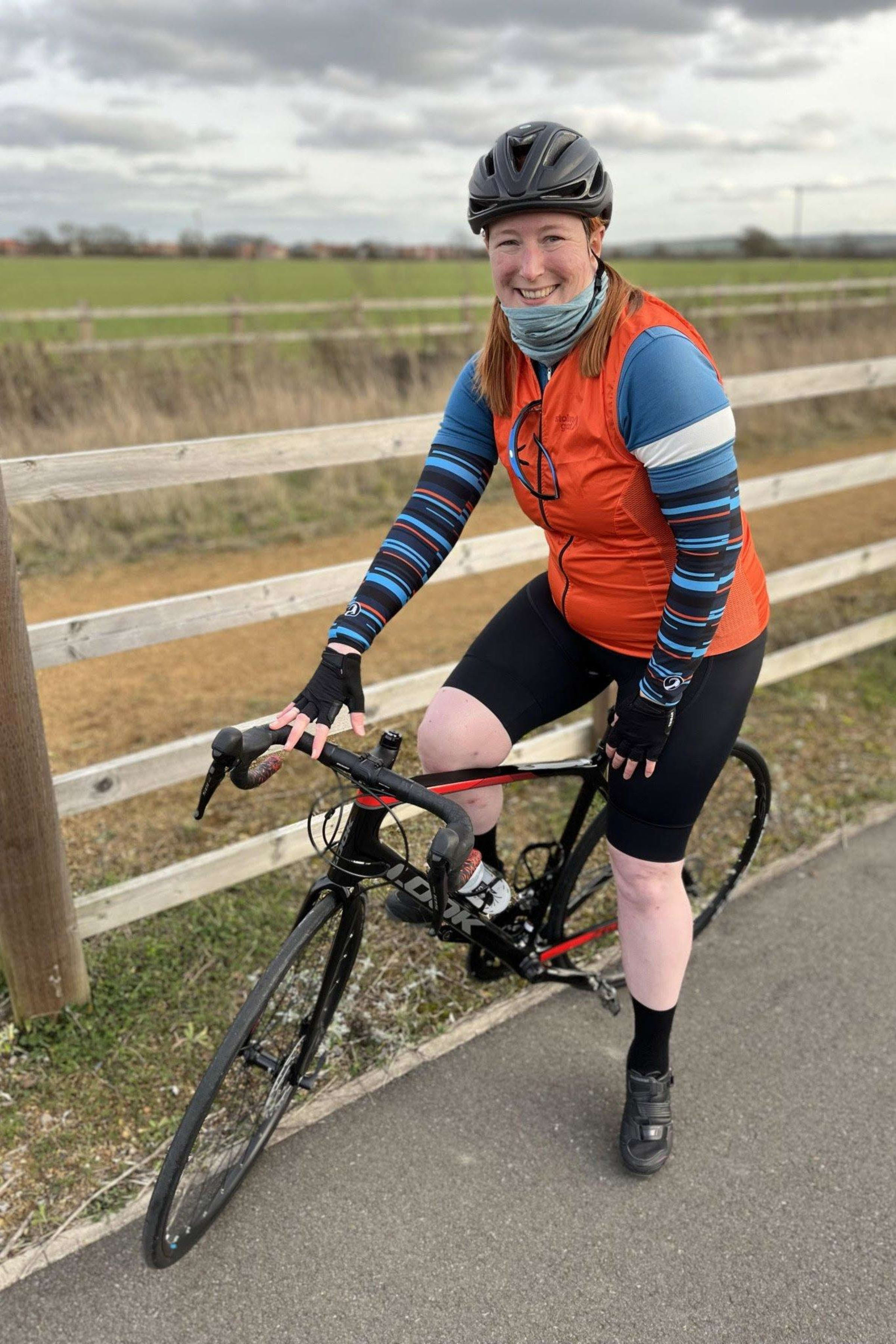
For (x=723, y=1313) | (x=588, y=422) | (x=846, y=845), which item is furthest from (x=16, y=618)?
(x=846, y=845)

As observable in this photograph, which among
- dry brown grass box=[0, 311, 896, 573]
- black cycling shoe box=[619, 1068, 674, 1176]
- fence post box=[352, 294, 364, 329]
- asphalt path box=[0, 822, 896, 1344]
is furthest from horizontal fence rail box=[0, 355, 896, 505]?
fence post box=[352, 294, 364, 329]

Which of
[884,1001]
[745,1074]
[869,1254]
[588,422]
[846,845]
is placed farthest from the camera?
[846,845]

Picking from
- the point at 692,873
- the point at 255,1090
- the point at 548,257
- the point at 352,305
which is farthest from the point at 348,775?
the point at 352,305

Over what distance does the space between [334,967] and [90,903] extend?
3.05ft

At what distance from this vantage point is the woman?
80.7 inches

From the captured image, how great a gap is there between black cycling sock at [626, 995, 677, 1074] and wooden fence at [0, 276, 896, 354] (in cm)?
957

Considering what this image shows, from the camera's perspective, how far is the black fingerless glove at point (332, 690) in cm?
219

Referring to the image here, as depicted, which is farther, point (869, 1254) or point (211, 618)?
point (211, 618)

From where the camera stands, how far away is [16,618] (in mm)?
2496

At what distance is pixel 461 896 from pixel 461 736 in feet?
1.30

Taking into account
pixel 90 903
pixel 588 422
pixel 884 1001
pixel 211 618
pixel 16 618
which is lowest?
pixel 884 1001

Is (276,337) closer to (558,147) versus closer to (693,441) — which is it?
(558,147)

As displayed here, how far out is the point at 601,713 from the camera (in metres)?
4.06

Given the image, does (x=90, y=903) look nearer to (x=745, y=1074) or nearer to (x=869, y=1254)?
(x=745, y=1074)
